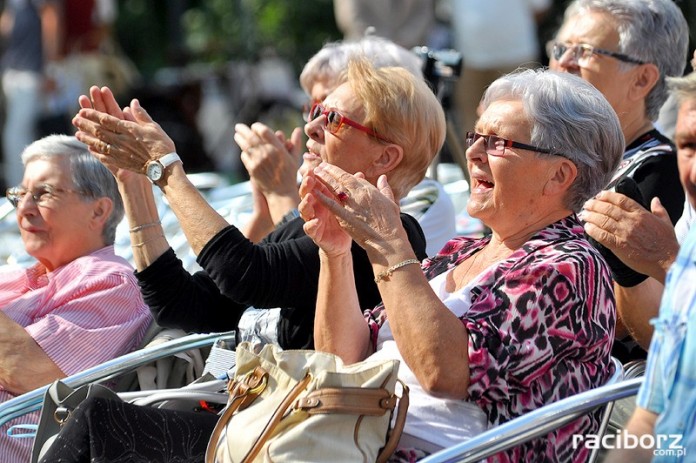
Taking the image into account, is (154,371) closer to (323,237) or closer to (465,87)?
(323,237)

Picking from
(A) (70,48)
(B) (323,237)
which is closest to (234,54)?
(A) (70,48)

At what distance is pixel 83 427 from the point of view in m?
3.14

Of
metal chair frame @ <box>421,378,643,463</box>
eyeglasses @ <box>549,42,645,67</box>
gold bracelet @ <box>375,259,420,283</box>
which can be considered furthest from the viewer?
eyeglasses @ <box>549,42,645,67</box>

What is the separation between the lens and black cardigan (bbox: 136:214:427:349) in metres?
3.44

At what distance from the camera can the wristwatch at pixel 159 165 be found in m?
3.54

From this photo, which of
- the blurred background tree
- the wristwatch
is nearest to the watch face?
the wristwatch

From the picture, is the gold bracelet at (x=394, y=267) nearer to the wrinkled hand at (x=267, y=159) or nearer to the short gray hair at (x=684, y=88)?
the short gray hair at (x=684, y=88)

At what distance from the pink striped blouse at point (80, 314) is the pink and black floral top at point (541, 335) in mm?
1469

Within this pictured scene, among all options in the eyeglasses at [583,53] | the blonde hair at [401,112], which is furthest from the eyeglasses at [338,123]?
the eyeglasses at [583,53]

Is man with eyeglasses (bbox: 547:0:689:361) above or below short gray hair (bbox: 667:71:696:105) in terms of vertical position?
below

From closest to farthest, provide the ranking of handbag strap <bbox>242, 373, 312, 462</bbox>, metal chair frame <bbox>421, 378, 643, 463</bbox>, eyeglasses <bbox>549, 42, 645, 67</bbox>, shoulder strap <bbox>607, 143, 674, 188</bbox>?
metal chair frame <bbox>421, 378, 643, 463</bbox>
handbag strap <bbox>242, 373, 312, 462</bbox>
shoulder strap <bbox>607, 143, 674, 188</bbox>
eyeglasses <bbox>549, 42, 645, 67</bbox>

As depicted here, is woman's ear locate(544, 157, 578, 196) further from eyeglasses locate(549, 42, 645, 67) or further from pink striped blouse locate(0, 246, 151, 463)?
pink striped blouse locate(0, 246, 151, 463)

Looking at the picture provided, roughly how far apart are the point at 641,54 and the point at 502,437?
2.16m

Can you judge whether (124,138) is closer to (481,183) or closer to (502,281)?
(481,183)
